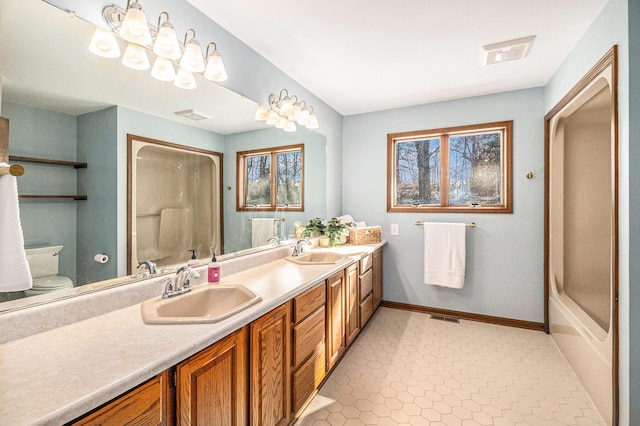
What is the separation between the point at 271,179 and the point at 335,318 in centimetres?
120

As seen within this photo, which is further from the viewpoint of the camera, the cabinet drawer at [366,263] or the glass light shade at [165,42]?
the cabinet drawer at [366,263]

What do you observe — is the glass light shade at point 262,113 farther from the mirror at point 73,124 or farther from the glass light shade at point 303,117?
the mirror at point 73,124

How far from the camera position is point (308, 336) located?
68.9 inches

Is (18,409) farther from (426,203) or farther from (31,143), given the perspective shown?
(426,203)

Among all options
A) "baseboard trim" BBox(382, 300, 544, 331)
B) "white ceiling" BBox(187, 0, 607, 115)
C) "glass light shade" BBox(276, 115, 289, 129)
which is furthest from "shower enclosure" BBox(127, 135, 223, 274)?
"baseboard trim" BBox(382, 300, 544, 331)

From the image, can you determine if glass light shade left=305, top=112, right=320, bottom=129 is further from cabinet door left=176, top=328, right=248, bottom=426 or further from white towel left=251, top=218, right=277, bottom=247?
cabinet door left=176, top=328, right=248, bottom=426

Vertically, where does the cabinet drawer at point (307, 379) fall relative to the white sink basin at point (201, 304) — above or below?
below

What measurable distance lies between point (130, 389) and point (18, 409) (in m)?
0.22

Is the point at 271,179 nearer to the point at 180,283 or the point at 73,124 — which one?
the point at 180,283

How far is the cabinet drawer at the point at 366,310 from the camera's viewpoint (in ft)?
8.95

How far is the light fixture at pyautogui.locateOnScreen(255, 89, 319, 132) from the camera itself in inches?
90.0

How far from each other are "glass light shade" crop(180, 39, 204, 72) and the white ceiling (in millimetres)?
309

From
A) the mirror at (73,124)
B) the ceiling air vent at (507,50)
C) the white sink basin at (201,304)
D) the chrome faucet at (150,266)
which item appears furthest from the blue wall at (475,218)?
the chrome faucet at (150,266)

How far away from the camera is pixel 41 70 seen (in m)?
1.08
